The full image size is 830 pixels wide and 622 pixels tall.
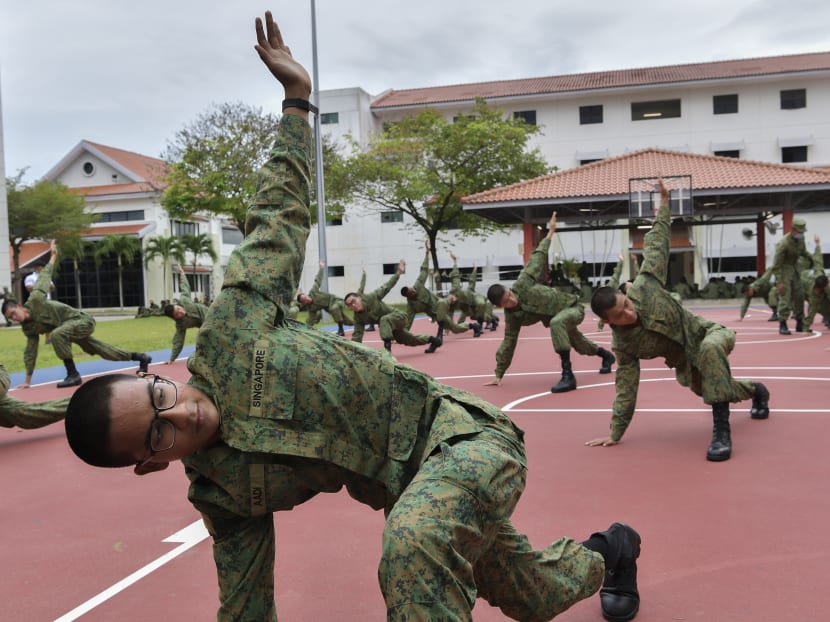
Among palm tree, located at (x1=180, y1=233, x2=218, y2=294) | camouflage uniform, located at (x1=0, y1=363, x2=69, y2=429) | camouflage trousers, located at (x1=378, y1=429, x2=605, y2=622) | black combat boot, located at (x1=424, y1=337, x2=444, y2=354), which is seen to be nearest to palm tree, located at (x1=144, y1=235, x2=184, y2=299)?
palm tree, located at (x1=180, y1=233, x2=218, y2=294)

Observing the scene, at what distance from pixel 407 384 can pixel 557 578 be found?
852mm

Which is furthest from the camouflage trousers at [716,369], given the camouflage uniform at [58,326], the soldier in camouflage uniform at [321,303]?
the soldier in camouflage uniform at [321,303]

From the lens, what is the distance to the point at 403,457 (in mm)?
2221

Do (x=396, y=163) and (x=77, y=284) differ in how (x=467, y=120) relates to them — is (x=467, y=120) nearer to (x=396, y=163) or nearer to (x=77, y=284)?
(x=396, y=163)

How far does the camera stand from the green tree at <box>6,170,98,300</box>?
35.5 metres

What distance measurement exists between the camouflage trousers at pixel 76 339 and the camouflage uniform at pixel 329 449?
957 centimetres

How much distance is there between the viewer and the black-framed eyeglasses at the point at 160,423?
2.02m

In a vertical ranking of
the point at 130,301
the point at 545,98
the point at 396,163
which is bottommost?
the point at 130,301

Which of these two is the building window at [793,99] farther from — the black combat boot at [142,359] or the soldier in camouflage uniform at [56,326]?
the soldier in camouflage uniform at [56,326]

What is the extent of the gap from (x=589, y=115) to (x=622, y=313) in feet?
119

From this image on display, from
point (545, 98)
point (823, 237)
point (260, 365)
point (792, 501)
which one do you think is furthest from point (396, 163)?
point (260, 365)

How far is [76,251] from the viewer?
3891 cm

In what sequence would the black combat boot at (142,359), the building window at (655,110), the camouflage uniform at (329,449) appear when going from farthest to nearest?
the building window at (655,110) → the black combat boot at (142,359) → the camouflage uniform at (329,449)

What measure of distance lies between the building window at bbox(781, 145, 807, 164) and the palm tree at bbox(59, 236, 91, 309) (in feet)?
115
